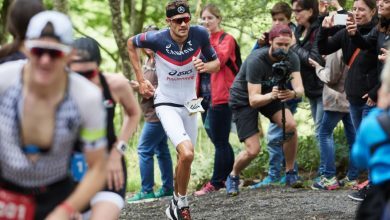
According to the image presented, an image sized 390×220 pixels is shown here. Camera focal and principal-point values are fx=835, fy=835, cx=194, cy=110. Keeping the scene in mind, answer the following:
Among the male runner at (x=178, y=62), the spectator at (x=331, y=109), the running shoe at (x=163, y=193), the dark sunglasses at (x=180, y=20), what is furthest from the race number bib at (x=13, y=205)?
the running shoe at (x=163, y=193)

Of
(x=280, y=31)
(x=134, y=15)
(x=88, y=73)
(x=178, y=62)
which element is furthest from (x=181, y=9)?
(x=134, y=15)

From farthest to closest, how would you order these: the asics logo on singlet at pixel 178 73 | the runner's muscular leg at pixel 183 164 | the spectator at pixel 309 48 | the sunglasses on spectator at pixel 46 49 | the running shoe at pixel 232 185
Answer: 1. the spectator at pixel 309 48
2. the running shoe at pixel 232 185
3. the asics logo on singlet at pixel 178 73
4. the runner's muscular leg at pixel 183 164
5. the sunglasses on spectator at pixel 46 49

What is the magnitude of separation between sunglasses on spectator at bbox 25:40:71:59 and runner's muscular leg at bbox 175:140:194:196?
14.9 ft

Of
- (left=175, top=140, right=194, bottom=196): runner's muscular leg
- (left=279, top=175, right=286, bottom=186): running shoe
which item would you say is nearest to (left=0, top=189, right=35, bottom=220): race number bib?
(left=175, top=140, right=194, bottom=196): runner's muscular leg

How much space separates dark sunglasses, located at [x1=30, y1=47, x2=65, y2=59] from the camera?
13.6 feet

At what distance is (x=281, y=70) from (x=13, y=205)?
18.6 ft

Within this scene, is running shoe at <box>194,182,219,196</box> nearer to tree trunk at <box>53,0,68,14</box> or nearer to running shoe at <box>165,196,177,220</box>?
running shoe at <box>165,196,177,220</box>

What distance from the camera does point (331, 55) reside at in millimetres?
10086

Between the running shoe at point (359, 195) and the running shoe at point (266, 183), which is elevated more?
the running shoe at point (359, 195)

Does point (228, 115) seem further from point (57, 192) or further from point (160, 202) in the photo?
point (57, 192)

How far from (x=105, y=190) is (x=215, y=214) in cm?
384

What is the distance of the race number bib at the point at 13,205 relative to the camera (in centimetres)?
443

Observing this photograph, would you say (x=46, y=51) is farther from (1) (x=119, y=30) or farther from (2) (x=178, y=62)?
(1) (x=119, y=30)

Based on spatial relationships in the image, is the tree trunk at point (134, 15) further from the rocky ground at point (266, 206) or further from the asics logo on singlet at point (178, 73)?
the asics logo on singlet at point (178, 73)
